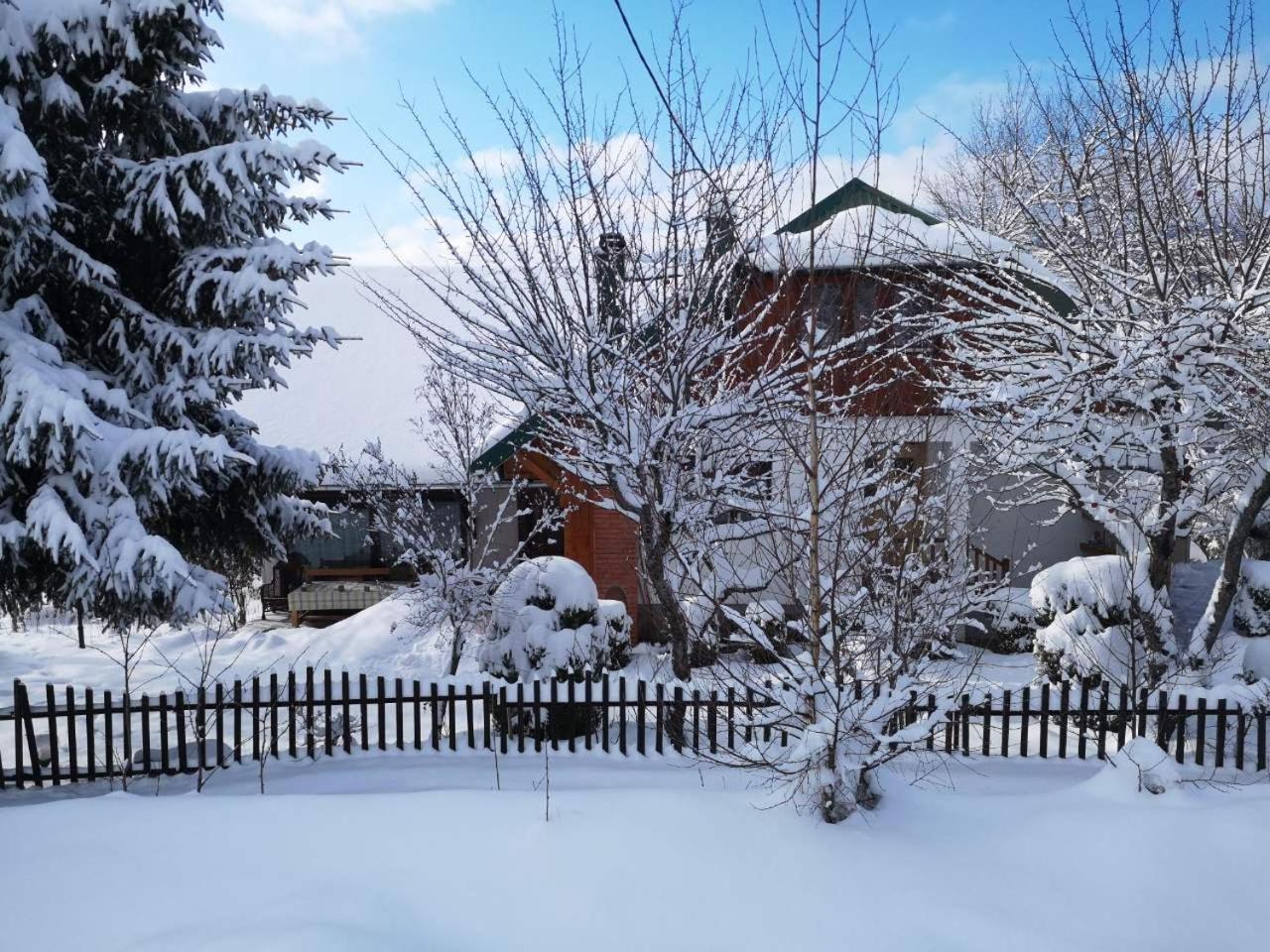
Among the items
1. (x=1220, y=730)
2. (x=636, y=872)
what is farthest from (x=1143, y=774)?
(x=636, y=872)

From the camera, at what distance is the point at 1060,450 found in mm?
9758

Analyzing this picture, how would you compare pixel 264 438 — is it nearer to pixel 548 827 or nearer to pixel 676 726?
pixel 676 726

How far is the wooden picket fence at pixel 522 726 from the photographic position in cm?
739

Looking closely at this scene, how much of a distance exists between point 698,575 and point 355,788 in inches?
160

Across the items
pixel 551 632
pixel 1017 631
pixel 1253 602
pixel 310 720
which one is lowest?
pixel 1017 631

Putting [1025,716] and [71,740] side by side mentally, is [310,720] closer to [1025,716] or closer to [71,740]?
[71,740]

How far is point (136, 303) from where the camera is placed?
8039mm

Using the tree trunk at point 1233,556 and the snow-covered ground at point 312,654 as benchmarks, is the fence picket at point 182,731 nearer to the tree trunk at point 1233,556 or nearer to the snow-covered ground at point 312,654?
the snow-covered ground at point 312,654

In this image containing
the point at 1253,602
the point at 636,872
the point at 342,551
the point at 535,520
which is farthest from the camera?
the point at 342,551

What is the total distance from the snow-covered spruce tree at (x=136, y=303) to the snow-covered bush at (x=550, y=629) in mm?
2407

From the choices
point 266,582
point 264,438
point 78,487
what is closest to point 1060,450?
point 78,487

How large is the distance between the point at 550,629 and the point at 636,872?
446 centimetres

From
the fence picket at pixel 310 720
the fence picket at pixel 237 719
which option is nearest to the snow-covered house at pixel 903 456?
the fence picket at pixel 310 720

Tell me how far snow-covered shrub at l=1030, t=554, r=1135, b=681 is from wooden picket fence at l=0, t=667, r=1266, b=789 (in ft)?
1.49
